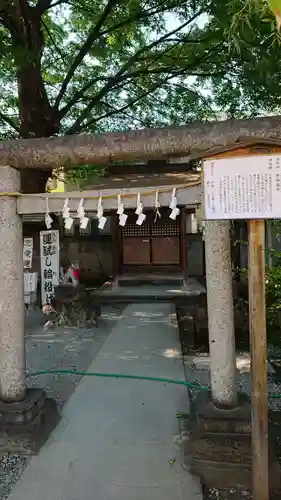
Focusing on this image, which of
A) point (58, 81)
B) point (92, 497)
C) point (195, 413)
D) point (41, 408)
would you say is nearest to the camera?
point (92, 497)

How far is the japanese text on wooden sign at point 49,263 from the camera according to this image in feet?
32.5

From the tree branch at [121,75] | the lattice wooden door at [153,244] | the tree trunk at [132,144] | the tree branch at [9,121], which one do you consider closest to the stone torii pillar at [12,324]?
the tree trunk at [132,144]

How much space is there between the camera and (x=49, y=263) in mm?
9992

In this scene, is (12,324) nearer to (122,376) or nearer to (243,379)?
(122,376)

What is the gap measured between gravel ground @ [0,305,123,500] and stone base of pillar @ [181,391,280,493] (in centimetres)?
146

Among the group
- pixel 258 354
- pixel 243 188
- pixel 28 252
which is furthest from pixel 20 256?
pixel 28 252

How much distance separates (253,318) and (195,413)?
1444 mm

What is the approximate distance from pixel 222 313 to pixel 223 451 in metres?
1.12

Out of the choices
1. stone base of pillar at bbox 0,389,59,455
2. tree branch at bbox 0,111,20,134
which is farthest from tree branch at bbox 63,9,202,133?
stone base of pillar at bbox 0,389,59,455

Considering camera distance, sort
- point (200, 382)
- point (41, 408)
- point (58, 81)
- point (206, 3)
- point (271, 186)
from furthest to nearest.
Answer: point (58, 81), point (206, 3), point (200, 382), point (41, 408), point (271, 186)

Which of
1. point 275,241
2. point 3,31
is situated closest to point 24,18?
point 3,31

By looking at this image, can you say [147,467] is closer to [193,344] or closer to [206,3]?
[193,344]

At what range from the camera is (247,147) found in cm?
251

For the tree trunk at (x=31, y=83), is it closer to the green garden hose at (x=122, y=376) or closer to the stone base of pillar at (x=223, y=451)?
the green garden hose at (x=122, y=376)
